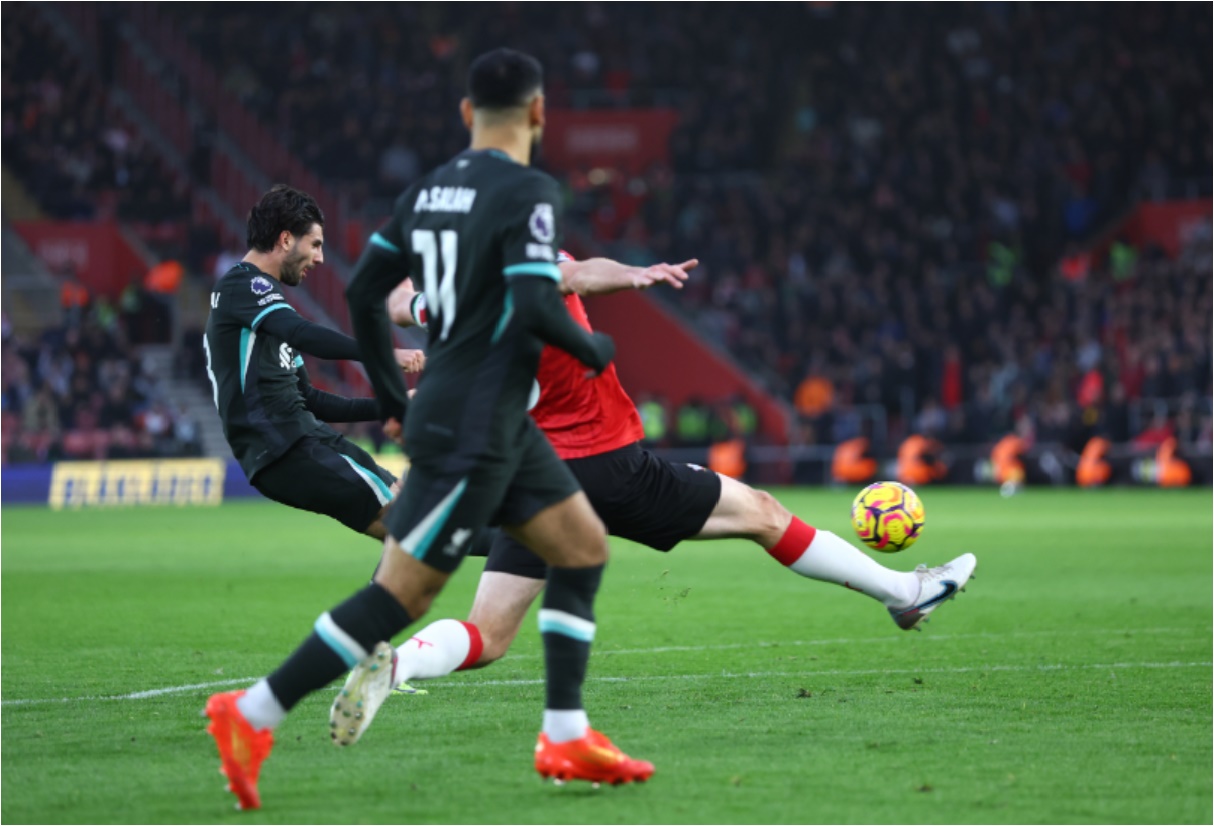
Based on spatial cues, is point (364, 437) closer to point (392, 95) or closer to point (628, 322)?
point (628, 322)

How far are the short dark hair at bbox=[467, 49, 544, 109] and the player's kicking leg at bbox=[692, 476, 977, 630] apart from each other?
1852 millimetres

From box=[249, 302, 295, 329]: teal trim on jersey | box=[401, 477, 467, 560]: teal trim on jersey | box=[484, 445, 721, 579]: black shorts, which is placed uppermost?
box=[249, 302, 295, 329]: teal trim on jersey

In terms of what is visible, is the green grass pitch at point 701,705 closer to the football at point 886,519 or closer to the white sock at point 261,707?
the white sock at point 261,707

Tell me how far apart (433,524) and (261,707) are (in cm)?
76

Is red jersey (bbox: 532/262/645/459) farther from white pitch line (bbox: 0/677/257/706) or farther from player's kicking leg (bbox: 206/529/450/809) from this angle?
white pitch line (bbox: 0/677/257/706)

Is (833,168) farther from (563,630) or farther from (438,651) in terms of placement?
(563,630)

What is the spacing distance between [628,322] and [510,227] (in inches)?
1090

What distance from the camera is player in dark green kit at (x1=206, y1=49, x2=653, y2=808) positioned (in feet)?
17.1

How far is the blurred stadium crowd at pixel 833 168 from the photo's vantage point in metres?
30.4

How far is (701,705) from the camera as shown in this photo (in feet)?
23.4

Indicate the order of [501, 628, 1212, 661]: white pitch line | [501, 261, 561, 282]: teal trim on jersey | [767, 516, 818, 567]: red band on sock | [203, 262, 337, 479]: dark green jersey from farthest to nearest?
[501, 628, 1212, 661]: white pitch line < [203, 262, 337, 479]: dark green jersey < [767, 516, 818, 567]: red band on sock < [501, 261, 561, 282]: teal trim on jersey

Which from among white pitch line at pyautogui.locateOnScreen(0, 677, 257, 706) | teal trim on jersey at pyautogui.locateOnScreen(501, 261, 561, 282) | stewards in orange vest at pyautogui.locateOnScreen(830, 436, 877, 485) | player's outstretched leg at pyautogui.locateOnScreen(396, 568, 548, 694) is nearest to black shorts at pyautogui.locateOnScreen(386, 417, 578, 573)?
teal trim on jersey at pyautogui.locateOnScreen(501, 261, 561, 282)

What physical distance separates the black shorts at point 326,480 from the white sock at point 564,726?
2648 mm

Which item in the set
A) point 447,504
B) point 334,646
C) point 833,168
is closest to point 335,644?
point 334,646
